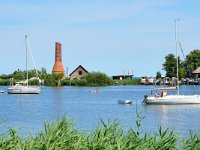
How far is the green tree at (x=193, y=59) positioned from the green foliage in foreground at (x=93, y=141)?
167m

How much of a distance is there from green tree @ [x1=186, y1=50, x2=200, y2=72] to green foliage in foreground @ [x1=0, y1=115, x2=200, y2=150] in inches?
6561

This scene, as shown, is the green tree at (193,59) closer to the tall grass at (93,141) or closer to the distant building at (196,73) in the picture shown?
Answer: the distant building at (196,73)

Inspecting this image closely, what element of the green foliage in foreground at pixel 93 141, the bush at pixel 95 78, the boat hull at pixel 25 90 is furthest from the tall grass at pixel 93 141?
the bush at pixel 95 78

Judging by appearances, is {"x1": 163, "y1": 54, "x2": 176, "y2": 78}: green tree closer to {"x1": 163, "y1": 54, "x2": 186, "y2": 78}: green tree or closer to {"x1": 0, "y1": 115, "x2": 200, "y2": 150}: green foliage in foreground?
{"x1": 163, "y1": 54, "x2": 186, "y2": 78}: green tree

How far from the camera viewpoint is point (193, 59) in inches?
7028

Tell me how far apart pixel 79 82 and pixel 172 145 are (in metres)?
166

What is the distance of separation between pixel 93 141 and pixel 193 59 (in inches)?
6671

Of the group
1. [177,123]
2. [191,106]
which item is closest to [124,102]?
[191,106]

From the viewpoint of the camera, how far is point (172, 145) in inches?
474

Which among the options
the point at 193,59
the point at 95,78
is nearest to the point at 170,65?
the point at 193,59

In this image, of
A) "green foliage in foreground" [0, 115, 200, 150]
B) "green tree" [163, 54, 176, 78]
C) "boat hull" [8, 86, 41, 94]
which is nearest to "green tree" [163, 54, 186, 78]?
"green tree" [163, 54, 176, 78]

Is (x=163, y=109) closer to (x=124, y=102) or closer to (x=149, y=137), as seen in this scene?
(x=124, y=102)

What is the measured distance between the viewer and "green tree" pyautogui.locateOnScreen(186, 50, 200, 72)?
6998 inches

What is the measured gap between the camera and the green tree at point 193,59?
178 meters
